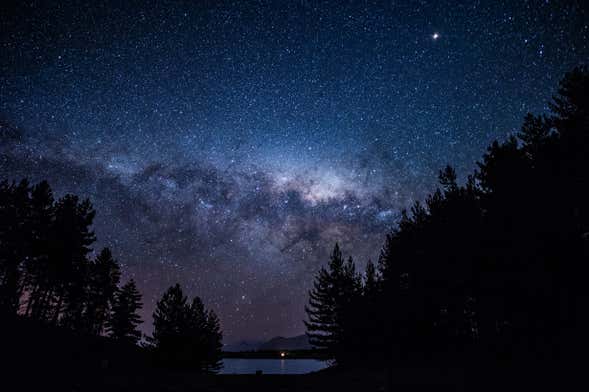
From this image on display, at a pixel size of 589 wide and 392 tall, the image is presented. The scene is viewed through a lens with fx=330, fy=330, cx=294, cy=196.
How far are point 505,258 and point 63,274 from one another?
126 feet

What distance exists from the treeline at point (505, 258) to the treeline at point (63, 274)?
24.1 m

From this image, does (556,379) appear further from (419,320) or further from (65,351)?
(65,351)

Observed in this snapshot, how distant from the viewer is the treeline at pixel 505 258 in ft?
51.6

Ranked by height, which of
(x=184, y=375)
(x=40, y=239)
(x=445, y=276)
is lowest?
(x=184, y=375)

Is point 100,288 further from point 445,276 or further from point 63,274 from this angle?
point 445,276

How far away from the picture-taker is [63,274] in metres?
33.2

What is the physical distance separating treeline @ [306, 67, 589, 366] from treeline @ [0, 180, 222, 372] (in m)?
24.1

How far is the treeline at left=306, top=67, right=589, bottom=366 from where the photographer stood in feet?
51.6

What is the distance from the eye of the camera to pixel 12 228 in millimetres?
30344

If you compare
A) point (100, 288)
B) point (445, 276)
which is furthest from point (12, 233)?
point (445, 276)

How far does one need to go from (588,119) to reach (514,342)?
12.7 metres

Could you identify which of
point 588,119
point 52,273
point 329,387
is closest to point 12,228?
point 52,273

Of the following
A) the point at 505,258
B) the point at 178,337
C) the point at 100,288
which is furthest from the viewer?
the point at 100,288

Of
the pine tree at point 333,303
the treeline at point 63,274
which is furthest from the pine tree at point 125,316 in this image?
the pine tree at point 333,303
